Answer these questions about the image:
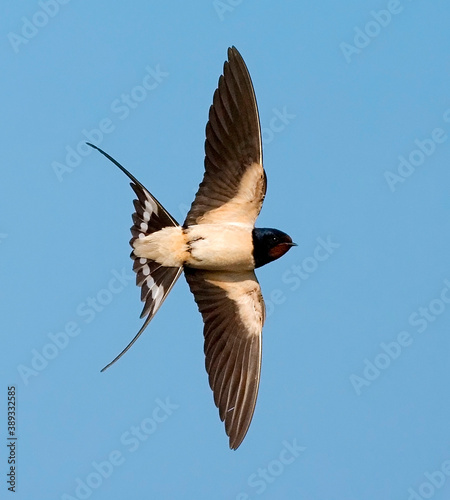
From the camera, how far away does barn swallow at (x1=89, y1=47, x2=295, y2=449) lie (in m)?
7.59

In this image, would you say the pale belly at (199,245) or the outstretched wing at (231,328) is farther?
the outstretched wing at (231,328)

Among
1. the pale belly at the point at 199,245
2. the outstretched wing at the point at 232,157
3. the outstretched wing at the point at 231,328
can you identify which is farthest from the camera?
the outstretched wing at the point at 231,328

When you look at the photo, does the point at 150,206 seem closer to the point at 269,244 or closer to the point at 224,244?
the point at 224,244

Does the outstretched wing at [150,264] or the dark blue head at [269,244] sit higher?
the dark blue head at [269,244]

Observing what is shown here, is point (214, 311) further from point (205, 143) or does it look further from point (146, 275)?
point (205, 143)

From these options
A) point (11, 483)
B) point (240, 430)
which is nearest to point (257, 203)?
point (240, 430)

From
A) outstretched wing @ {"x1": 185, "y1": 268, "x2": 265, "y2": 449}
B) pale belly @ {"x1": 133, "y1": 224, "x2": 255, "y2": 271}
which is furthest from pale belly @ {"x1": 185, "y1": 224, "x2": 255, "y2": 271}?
outstretched wing @ {"x1": 185, "y1": 268, "x2": 265, "y2": 449}

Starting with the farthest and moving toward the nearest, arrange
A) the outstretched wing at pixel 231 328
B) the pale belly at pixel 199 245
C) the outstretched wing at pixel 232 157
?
the outstretched wing at pixel 231 328 < the pale belly at pixel 199 245 < the outstretched wing at pixel 232 157

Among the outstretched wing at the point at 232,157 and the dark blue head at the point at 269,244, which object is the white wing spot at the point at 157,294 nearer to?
the outstretched wing at the point at 232,157

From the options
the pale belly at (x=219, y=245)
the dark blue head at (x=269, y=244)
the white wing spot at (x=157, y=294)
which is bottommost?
the white wing spot at (x=157, y=294)

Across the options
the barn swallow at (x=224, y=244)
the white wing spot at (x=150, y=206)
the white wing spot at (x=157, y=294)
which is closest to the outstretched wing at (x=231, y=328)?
the barn swallow at (x=224, y=244)

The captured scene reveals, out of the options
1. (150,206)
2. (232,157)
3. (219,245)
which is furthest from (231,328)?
(232,157)

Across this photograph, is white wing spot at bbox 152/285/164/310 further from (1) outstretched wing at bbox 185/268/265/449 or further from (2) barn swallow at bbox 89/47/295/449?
→ (1) outstretched wing at bbox 185/268/265/449

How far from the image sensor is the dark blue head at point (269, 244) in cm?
784
